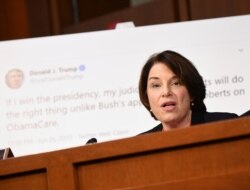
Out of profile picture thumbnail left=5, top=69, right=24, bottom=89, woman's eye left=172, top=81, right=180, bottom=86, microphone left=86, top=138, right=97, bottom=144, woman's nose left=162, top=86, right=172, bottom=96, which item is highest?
profile picture thumbnail left=5, top=69, right=24, bottom=89

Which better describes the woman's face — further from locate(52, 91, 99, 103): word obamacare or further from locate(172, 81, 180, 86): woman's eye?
locate(52, 91, 99, 103): word obamacare

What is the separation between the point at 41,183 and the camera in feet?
3.15

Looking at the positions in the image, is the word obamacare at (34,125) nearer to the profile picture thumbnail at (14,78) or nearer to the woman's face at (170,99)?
the profile picture thumbnail at (14,78)

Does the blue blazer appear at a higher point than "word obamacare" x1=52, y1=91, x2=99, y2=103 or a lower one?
lower

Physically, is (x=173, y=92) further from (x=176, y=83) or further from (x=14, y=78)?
(x=14, y=78)

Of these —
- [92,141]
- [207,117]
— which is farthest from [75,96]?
[207,117]

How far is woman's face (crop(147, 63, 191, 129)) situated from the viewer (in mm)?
1342

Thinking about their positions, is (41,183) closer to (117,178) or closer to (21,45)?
(117,178)

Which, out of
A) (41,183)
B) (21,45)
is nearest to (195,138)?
(41,183)

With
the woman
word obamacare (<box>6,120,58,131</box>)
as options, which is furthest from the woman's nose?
word obamacare (<box>6,120,58,131</box>)

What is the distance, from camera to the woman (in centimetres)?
134

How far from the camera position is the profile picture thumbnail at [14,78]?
1.41 meters

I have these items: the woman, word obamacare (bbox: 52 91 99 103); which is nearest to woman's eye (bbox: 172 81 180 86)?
the woman

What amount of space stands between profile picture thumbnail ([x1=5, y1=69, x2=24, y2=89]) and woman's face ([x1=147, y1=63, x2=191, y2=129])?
1.20 feet
